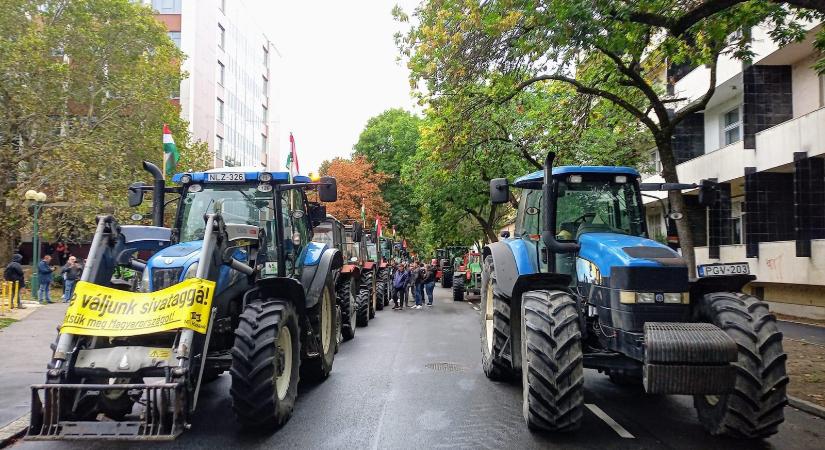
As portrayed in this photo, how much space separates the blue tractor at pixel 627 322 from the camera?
523 cm

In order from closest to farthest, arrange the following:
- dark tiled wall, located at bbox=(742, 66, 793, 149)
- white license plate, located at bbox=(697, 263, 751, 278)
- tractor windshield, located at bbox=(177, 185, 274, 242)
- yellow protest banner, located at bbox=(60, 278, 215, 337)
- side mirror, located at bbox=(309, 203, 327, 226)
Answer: yellow protest banner, located at bbox=(60, 278, 215, 337) < white license plate, located at bbox=(697, 263, 751, 278) < tractor windshield, located at bbox=(177, 185, 274, 242) < side mirror, located at bbox=(309, 203, 327, 226) < dark tiled wall, located at bbox=(742, 66, 793, 149)

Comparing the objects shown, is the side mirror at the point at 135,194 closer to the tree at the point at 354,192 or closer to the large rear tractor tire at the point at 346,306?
the large rear tractor tire at the point at 346,306

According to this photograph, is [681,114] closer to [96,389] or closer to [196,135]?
[96,389]

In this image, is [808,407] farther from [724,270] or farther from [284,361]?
[284,361]

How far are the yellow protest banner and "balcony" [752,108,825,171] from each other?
16.0 meters

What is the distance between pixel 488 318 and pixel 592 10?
4737 millimetres

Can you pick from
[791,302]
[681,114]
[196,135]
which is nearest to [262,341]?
[681,114]

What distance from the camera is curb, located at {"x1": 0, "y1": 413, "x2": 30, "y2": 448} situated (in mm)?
5988

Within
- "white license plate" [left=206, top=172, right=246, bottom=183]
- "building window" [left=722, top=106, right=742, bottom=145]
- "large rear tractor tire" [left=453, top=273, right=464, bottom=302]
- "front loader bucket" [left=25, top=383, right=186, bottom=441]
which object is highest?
"building window" [left=722, top=106, right=742, bottom=145]

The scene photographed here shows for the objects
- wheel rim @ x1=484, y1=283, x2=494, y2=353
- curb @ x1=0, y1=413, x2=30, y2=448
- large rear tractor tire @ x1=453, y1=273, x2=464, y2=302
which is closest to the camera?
curb @ x1=0, y1=413, x2=30, y2=448

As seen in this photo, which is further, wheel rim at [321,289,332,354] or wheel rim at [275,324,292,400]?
wheel rim at [321,289,332,354]

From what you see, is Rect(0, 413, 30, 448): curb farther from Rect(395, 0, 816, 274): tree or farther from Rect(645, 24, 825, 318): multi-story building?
Rect(645, 24, 825, 318): multi-story building

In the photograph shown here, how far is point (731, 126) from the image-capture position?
73.0 feet

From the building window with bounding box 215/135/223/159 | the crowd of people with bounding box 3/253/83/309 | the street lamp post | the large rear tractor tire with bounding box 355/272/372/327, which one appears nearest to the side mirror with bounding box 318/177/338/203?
the large rear tractor tire with bounding box 355/272/372/327
